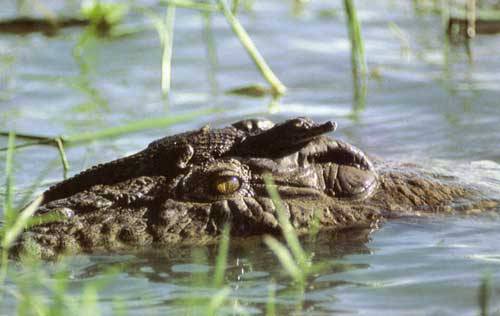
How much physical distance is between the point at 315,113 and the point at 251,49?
670mm

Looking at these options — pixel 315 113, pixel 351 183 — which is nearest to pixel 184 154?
pixel 351 183

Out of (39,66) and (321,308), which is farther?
(39,66)

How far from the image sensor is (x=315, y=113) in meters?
8.51

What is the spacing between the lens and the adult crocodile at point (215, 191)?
487 centimetres

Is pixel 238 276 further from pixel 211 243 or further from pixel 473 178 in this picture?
pixel 473 178

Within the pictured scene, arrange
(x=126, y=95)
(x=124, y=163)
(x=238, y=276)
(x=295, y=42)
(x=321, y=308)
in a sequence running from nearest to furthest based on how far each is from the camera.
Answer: (x=321, y=308) < (x=238, y=276) < (x=124, y=163) < (x=126, y=95) < (x=295, y=42)

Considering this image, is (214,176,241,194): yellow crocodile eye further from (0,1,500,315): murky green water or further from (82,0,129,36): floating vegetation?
(82,0,129,36): floating vegetation

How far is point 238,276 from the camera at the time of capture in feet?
15.5

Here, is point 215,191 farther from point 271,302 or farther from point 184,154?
point 271,302

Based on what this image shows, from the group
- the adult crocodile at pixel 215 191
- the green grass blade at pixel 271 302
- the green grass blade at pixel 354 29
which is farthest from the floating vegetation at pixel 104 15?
the green grass blade at pixel 271 302

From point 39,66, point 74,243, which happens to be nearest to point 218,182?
point 74,243

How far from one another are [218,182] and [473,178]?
4.66 feet

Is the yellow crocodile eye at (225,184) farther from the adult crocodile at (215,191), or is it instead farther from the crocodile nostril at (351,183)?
the crocodile nostril at (351,183)

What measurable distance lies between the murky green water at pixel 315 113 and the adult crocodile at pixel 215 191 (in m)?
0.11
